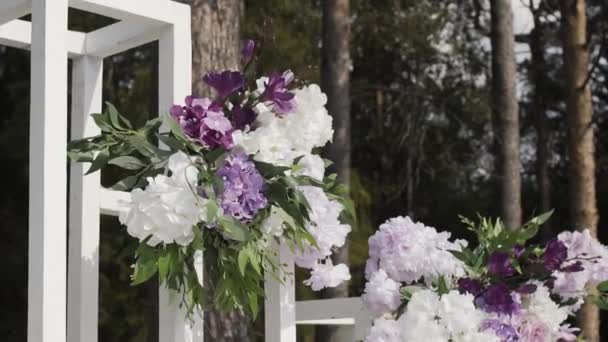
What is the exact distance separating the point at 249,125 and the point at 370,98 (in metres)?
8.58

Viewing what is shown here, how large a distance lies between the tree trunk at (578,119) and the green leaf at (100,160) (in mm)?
3943

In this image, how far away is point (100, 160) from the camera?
1.72m

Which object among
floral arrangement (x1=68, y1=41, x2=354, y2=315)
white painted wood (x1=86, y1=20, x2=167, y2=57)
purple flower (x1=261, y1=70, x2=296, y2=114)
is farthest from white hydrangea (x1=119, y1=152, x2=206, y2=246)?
white painted wood (x1=86, y1=20, x2=167, y2=57)

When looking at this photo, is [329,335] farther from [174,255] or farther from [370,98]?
[370,98]

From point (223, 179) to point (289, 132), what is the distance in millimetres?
188

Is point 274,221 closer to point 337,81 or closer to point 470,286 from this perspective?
point 470,286

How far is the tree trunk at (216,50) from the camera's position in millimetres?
3293

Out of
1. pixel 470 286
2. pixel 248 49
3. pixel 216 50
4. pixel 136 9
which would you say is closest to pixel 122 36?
pixel 136 9

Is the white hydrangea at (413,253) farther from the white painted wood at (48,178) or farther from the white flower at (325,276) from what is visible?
the white painted wood at (48,178)

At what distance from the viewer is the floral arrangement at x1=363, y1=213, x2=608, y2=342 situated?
6.44ft

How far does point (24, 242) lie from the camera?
26.1 ft

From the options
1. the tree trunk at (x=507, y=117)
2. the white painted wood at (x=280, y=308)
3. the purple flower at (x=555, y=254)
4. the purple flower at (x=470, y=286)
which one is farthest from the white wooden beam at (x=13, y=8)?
the tree trunk at (x=507, y=117)

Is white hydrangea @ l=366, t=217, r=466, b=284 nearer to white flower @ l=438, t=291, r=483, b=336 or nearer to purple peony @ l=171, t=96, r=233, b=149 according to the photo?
white flower @ l=438, t=291, r=483, b=336

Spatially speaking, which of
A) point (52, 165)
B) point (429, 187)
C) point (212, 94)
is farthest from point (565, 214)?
point (52, 165)
